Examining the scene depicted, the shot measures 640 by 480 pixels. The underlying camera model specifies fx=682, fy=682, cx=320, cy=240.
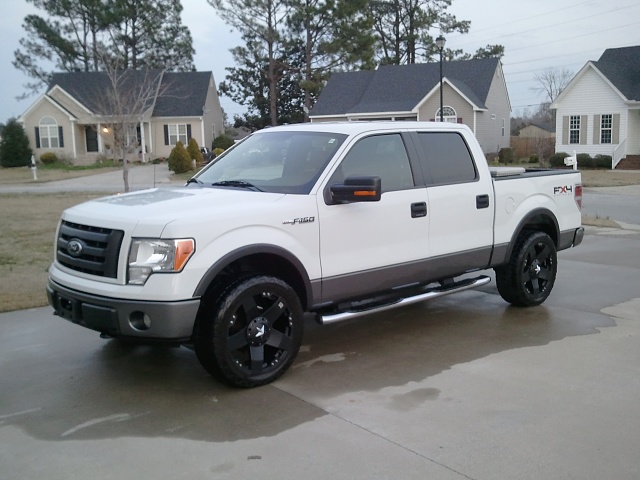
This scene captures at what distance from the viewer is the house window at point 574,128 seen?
42.0m

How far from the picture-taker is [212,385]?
5.21 metres

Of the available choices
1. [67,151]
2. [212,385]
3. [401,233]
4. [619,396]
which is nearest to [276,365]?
[212,385]

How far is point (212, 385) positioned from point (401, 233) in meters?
2.09

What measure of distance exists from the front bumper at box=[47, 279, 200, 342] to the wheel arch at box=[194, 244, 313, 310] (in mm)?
183

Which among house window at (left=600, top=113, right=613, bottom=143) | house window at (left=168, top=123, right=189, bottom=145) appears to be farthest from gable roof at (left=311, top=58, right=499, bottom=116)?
house window at (left=168, top=123, right=189, bottom=145)

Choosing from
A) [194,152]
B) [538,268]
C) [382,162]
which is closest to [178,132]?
[194,152]

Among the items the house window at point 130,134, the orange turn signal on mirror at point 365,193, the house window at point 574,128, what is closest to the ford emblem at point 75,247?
the orange turn signal on mirror at point 365,193

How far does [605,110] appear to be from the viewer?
40.8m

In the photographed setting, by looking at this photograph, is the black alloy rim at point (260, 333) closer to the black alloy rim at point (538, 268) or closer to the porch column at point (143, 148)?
the black alloy rim at point (538, 268)

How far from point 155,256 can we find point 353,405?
1.72 m

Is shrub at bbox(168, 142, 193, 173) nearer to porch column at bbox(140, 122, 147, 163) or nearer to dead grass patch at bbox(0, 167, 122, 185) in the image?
dead grass patch at bbox(0, 167, 122, 185)

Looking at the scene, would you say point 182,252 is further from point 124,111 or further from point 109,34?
point 109,34

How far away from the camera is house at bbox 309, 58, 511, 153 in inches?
1731

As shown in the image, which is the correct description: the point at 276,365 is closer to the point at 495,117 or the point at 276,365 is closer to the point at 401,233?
the point at 401,233
